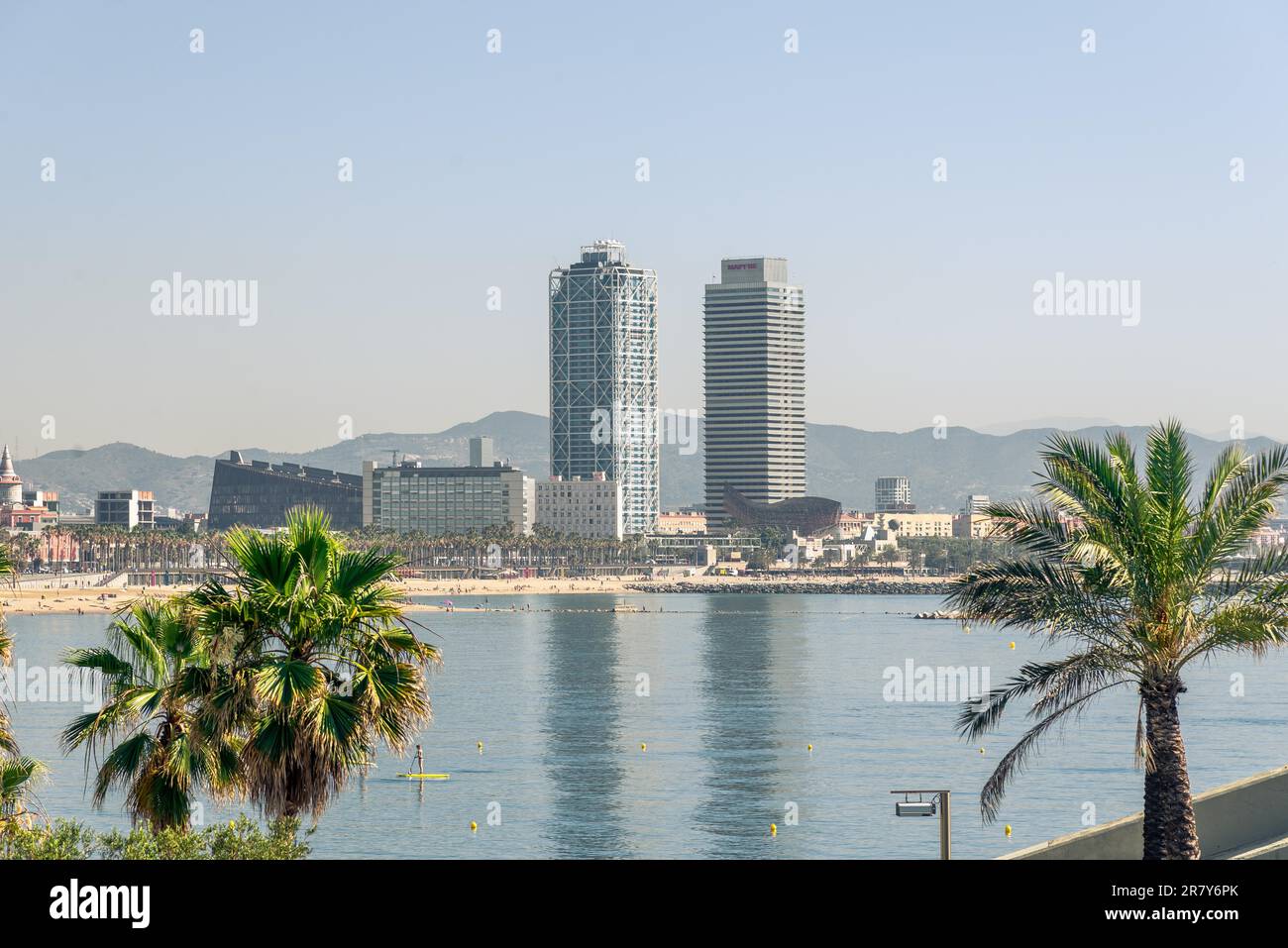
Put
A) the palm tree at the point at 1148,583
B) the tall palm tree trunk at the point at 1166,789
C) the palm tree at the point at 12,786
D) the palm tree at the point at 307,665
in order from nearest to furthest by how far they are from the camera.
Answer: the palm tree at the point at 307,665, the palm tree at the point at 12,786, the tall palm tree trunk at the point at 1166,789, the palm tree at the point at 1148,583

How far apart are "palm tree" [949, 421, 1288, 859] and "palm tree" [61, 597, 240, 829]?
1267cm

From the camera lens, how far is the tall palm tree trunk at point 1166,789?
84.4 feet

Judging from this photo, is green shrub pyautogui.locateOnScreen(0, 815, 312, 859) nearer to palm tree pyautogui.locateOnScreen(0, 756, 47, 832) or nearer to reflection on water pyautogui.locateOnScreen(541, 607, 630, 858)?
palm tree pyautogui.locateOnScreen(0, 756, 47, 832)

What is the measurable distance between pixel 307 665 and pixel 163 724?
11.1 feet

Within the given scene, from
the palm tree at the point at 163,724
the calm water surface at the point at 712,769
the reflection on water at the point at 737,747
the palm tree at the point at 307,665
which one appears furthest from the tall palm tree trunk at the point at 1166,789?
the reflection on water at the point at 737,747

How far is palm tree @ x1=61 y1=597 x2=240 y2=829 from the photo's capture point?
24594 mm

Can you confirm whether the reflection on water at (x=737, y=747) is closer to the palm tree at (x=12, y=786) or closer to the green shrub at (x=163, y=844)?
the palm tree at (x=12, y=786)

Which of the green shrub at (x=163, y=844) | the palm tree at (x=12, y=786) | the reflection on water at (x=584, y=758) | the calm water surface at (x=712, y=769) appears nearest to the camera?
the green shrub at (x=163, y=844)

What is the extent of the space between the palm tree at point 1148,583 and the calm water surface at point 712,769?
106ft

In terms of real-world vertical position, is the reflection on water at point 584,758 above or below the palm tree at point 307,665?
below

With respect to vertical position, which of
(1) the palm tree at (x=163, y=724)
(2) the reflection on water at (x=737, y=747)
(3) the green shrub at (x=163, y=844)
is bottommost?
(2) the reflection on water at (x=737, y=747)
